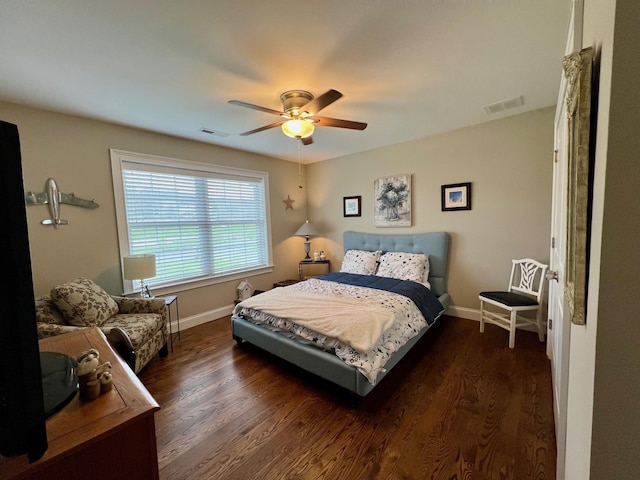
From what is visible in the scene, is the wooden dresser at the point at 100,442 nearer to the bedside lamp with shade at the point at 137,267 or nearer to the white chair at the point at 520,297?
the bedside lamp with shade at the point at 137,267

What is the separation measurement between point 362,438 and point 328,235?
11.4 ft

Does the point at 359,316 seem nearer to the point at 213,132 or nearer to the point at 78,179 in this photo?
the point at 213,132

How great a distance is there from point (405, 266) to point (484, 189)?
4.38 feet

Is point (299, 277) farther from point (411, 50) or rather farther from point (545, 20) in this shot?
point (545, 20)

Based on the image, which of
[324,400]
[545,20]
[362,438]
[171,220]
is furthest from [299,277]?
[545,20]

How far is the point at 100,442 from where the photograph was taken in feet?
2.49

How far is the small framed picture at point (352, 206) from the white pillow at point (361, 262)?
71cm

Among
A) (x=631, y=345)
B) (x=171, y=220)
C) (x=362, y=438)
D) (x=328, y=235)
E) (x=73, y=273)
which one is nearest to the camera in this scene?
(x=631, y=345)

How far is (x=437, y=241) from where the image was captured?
3.50 metres

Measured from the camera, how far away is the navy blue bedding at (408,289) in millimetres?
2771

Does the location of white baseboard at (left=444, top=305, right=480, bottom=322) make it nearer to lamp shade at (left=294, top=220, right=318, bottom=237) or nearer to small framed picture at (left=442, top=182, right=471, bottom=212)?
small framed picture at (left=442, top=182, right=471, bottom=212)

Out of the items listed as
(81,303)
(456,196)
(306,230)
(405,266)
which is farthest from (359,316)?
(306,230)

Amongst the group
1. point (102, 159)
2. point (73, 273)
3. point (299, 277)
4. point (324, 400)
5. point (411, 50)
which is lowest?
point (324, 400)

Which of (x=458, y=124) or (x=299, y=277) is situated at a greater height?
(x=458, y=124)
